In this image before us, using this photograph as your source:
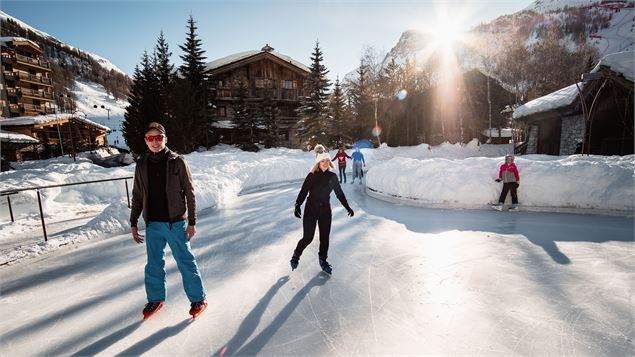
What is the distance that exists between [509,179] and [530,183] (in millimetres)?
725

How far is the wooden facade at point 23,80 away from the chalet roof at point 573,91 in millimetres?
58519

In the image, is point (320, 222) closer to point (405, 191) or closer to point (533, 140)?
point (405, 191)

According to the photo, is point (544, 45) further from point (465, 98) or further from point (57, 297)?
point (57, 297)

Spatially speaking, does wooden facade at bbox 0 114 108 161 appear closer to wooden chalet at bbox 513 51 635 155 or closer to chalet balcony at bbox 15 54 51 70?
chalet balcony at bbox 15 54 51 70

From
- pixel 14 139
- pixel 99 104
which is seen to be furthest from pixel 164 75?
pixel 99 104

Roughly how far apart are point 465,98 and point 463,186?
2624 cm

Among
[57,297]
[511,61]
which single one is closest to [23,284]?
Result: [57,297]

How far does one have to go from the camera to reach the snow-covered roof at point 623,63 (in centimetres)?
1091

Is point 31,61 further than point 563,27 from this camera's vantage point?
No

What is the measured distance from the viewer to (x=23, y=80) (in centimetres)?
4228

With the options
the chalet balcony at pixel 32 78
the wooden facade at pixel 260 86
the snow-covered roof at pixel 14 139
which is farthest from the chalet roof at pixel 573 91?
the chalet balcony at pixel 32 78

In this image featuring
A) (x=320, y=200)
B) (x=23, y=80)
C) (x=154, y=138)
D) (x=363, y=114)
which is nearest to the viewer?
(x=154, y=138)

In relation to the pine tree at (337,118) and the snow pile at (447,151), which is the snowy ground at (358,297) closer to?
the snow pile at (447,151)

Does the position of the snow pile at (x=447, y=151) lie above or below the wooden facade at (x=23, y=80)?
below
